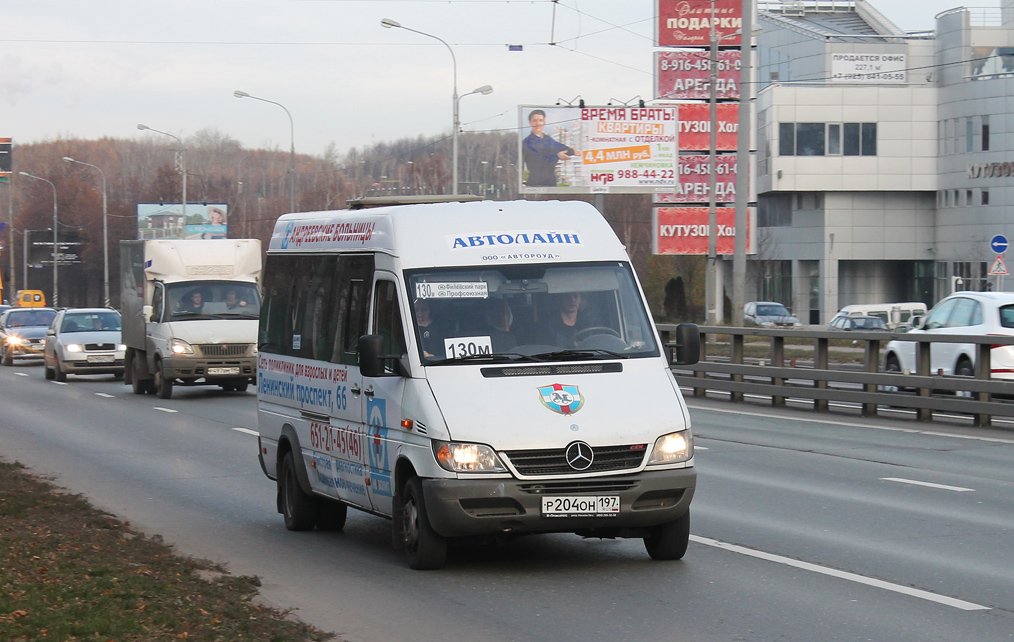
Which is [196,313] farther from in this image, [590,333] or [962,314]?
[590,333]

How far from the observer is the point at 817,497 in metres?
11.2

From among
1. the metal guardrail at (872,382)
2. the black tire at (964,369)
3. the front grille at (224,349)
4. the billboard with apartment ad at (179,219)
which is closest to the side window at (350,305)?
the metal guardrail at (872,382)

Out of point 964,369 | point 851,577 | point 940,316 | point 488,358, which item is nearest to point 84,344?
point 940,316

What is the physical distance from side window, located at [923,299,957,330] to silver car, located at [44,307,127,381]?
18.8 m

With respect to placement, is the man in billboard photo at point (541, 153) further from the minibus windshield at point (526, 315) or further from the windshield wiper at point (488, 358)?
the windshield wiper at point (488, 358)

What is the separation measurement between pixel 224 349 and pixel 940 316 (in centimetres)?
1243

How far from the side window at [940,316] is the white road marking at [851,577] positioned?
42.7 ft

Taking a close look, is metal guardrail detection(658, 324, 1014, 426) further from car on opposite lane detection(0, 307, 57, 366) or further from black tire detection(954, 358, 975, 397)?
car on opposite lane detection(0, 307, 57, 366)

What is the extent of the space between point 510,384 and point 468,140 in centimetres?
8942

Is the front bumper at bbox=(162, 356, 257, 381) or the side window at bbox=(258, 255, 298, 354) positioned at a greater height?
the side window at bbox=(258, 255, 298, 354)

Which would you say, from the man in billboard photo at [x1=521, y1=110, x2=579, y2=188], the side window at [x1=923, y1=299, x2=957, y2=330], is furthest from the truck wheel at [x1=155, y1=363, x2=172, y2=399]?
the man in billboard photo at [x1=521, y1=110, x2=579, y2=188]

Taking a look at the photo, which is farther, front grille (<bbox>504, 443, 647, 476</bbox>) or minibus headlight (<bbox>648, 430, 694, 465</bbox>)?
minibus headlight (<bbox>648, 430, 694, 465</bbox>)

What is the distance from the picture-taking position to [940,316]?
2109 cm

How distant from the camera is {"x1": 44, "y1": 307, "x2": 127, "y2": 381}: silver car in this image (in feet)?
105
